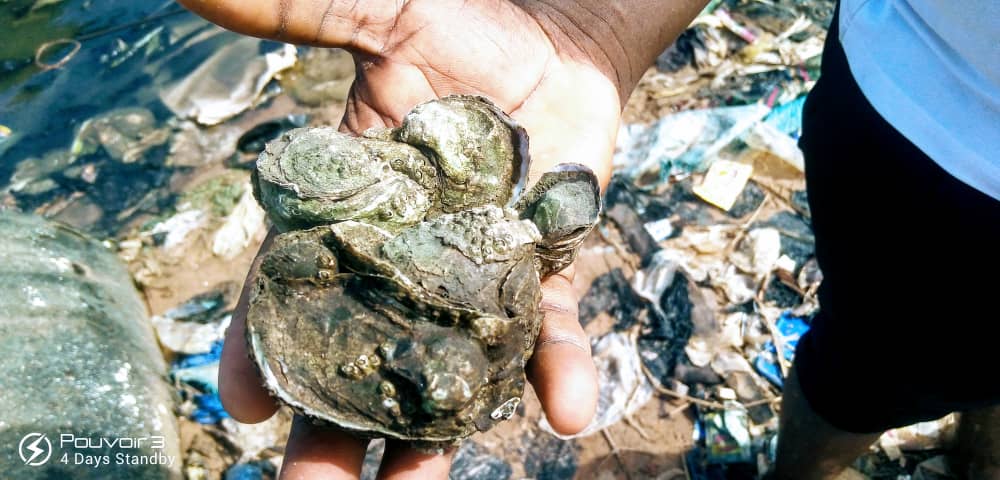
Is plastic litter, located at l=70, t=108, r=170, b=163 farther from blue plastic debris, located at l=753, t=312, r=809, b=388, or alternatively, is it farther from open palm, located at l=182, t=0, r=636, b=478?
blue plastic debris, located at l=753, t=312, r=809, b=388

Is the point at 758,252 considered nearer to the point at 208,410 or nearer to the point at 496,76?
the point at 496,76

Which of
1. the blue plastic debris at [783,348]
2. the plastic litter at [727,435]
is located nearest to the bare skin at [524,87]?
the plastic litter at [727,435]

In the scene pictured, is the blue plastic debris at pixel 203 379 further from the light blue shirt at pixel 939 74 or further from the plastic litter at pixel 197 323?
the light blue shirt at pixel 939 74

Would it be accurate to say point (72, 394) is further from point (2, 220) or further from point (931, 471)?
point (931, 471)
